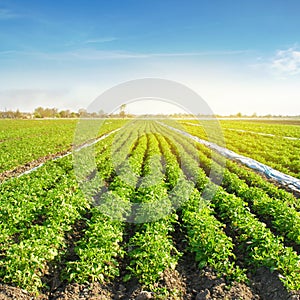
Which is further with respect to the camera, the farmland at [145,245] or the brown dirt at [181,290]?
the farmland at [145,245]

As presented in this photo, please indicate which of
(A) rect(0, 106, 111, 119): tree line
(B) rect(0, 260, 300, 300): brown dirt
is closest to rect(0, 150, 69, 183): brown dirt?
(B) rect(0, 260, 300, 300): brown dirt

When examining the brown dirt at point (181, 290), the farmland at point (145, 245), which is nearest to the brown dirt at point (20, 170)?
the farmland at point (145, 245)

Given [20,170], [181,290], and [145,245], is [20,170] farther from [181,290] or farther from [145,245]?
[181,290]

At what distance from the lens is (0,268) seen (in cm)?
528

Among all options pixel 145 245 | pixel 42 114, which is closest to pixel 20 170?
pixel 145 245

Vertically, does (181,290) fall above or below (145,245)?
below

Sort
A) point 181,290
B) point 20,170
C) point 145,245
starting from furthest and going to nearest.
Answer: point 20,170 → point 145,245 → point 181,290

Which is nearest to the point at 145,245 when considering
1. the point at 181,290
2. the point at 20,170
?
the point at 181,290

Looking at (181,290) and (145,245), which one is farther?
(145,245)

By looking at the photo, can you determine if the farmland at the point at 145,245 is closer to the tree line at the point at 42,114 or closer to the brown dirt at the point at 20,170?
the brown dirt at the point at 20,170

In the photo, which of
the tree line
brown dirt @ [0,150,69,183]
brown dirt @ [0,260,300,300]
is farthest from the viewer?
the tree line

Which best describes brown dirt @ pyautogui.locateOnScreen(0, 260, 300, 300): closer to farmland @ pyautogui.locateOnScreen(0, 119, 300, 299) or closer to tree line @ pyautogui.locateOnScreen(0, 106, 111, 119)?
farmland @ pyautogui.locateOnScreen(0, 119, 300, 299)

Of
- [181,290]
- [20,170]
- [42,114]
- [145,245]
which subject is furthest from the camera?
[42,114]

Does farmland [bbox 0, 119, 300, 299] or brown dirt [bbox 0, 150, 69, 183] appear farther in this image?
brown dirt [bbox 0, 150, 69, 183]
